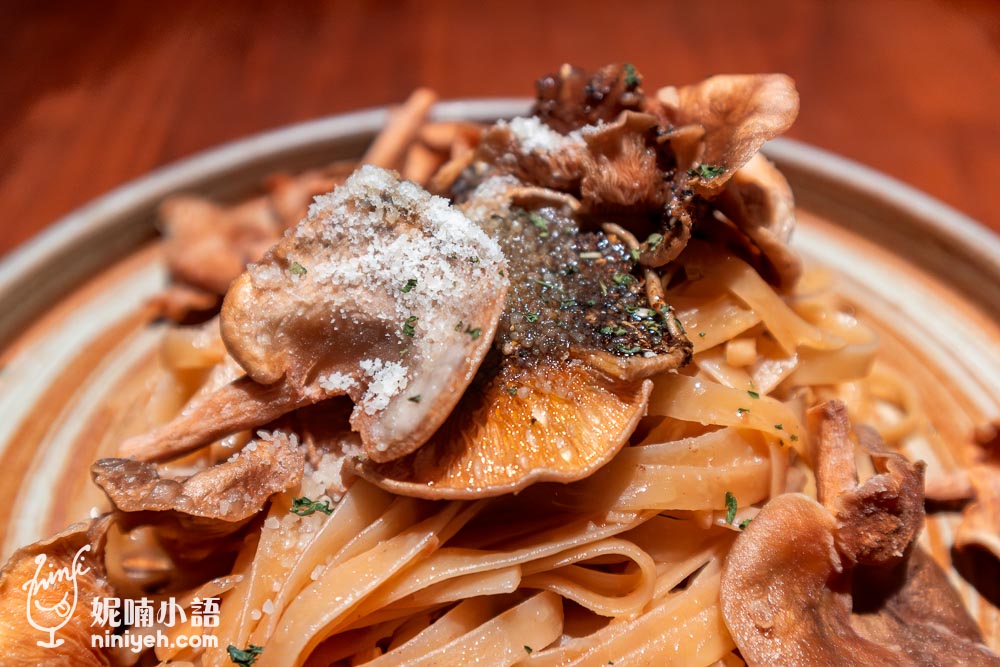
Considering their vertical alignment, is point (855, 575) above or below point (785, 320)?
below

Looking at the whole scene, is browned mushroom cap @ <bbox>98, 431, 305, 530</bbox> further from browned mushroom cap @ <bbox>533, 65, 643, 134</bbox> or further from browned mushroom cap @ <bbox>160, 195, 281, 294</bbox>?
browned mushroom cap @ <bbox>533, 65, 643, 134</bbox>

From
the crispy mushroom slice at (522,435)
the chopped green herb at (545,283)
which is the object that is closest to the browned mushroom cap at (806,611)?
the crispy mushroom slice at (522,435)

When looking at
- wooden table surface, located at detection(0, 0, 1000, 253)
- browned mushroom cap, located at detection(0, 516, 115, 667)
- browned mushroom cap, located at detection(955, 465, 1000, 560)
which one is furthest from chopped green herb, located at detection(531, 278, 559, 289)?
wooden table surface, located at detection(0, 0, 1000, 253)

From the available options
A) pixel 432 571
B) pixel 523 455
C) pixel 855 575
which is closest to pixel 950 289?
pixel 855 575

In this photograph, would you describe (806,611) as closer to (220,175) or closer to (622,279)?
(622,279)

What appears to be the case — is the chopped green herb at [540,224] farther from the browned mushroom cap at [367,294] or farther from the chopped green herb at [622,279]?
the browned mushroom cap at [367,294]

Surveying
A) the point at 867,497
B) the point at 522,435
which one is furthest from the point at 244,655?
the point at 867,497

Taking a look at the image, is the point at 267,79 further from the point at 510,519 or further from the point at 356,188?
the point at 510,519
